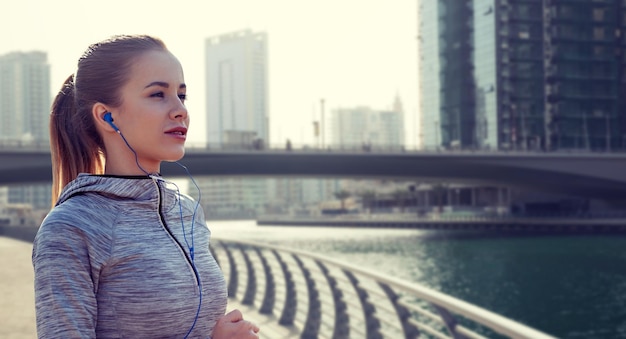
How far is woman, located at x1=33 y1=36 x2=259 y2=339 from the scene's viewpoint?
4.34 feet

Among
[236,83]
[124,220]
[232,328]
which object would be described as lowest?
[232,328]

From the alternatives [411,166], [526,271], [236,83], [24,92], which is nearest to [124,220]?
[526,271]

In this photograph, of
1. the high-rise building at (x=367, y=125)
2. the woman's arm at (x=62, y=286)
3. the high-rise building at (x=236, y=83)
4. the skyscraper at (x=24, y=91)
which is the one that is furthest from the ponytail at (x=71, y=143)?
the high-rise building at (x=367, y=125)

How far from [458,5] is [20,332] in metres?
77.2

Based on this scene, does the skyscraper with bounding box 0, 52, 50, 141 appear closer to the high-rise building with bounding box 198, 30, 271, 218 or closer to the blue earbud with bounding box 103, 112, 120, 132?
the high-rise building with bounding box 198, 30, 271, 218

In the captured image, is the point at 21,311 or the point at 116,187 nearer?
the point at 116,187

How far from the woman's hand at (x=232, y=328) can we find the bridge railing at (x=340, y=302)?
1182mm

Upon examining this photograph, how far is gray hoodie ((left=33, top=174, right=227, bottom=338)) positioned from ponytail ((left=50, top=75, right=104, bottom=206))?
0.15 m

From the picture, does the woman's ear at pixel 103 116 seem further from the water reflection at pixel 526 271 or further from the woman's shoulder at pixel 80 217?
the water reflection at pixel 526 271

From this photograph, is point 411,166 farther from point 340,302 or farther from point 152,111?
point 152,111

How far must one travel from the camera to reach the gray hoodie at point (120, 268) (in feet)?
4.29

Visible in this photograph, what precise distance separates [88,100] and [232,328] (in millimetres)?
566

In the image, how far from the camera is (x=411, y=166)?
174ft

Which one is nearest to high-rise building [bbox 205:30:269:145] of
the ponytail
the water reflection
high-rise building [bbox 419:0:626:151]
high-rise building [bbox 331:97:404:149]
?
high-rise building [bbox 331:97:404:149]
